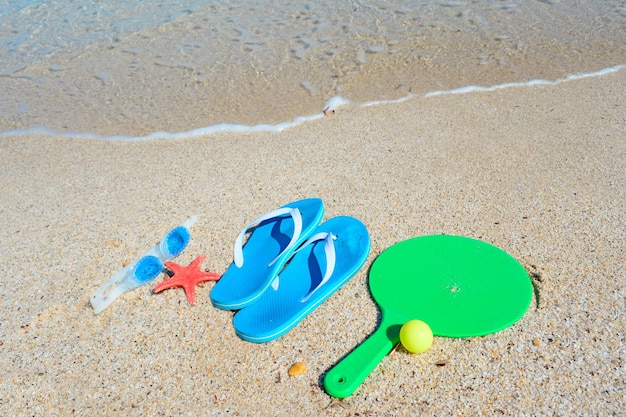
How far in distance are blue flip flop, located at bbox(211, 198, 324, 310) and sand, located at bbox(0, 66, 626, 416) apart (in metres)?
0.10

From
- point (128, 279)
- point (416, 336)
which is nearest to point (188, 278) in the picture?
point (128, 279)

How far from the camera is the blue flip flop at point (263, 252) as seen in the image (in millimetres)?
2391

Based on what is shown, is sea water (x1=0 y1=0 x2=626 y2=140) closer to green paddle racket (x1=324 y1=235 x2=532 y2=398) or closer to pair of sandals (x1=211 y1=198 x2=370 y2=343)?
pair of sandals (x1=211 y1=198 x2=370 y2=343)

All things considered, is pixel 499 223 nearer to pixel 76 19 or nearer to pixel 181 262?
pixel 181 262

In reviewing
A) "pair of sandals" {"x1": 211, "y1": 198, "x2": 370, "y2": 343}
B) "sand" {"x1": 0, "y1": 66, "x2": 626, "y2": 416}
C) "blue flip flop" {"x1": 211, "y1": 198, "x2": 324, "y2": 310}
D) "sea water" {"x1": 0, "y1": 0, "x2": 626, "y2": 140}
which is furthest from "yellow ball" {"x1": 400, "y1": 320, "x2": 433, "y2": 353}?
"sea water" {"x1": 0, "y1": 0, "x2": 626, "y2": 140}

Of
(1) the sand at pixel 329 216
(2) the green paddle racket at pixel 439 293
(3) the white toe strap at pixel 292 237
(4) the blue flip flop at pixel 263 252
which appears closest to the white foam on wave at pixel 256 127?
(1) the sand at pixel 329 216

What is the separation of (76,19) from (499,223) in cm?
652

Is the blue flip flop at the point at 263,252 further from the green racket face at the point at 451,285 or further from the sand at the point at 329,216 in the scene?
the green racket face at the point at 451,285

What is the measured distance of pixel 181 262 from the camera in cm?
278

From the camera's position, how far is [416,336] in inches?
80.3

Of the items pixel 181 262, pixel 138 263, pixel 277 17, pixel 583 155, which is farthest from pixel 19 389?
pixel 277 17

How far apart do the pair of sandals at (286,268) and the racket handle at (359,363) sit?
0.31 m

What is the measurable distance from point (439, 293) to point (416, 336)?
0.35m

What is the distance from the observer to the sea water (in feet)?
15.9
